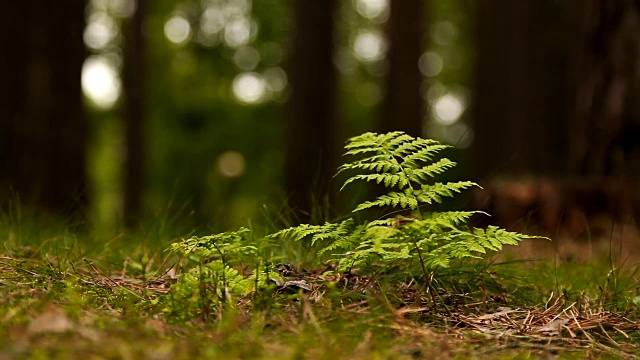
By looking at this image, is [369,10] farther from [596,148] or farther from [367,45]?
[596,148]

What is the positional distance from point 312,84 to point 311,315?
894 centimetres

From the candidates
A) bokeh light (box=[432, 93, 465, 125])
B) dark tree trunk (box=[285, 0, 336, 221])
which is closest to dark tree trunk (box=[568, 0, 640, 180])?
dark tree trunk (box=[285, 0, 336, 221])

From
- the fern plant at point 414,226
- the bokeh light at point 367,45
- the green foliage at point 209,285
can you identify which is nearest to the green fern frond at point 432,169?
the fern plant at point 414,226

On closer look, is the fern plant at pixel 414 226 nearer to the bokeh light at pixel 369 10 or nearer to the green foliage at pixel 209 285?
the green foliage at pixel 209 285

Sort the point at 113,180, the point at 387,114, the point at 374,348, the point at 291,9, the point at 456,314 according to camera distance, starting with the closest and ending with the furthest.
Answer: the point at 374,348, the point at 456,314, the point at 291,9, the point at 387,114, the point at 113,180

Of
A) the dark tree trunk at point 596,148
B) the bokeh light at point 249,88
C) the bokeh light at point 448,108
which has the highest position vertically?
the dark tree trunk at point 596,148

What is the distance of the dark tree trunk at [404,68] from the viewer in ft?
40.7

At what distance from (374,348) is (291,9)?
9.89 meters

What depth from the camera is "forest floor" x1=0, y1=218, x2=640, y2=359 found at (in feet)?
6.61

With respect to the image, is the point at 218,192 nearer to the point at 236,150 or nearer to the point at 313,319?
the point at 236,150

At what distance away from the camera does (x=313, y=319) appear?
7.61 feet

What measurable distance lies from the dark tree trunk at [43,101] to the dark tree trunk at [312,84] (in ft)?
11.1

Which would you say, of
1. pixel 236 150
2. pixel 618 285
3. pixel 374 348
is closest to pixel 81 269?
pixel 374 348

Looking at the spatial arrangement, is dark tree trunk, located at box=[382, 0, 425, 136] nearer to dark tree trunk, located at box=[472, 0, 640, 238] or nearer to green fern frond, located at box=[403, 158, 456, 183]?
dark tree trunk, located at box=[472, 0, 640, 238]
